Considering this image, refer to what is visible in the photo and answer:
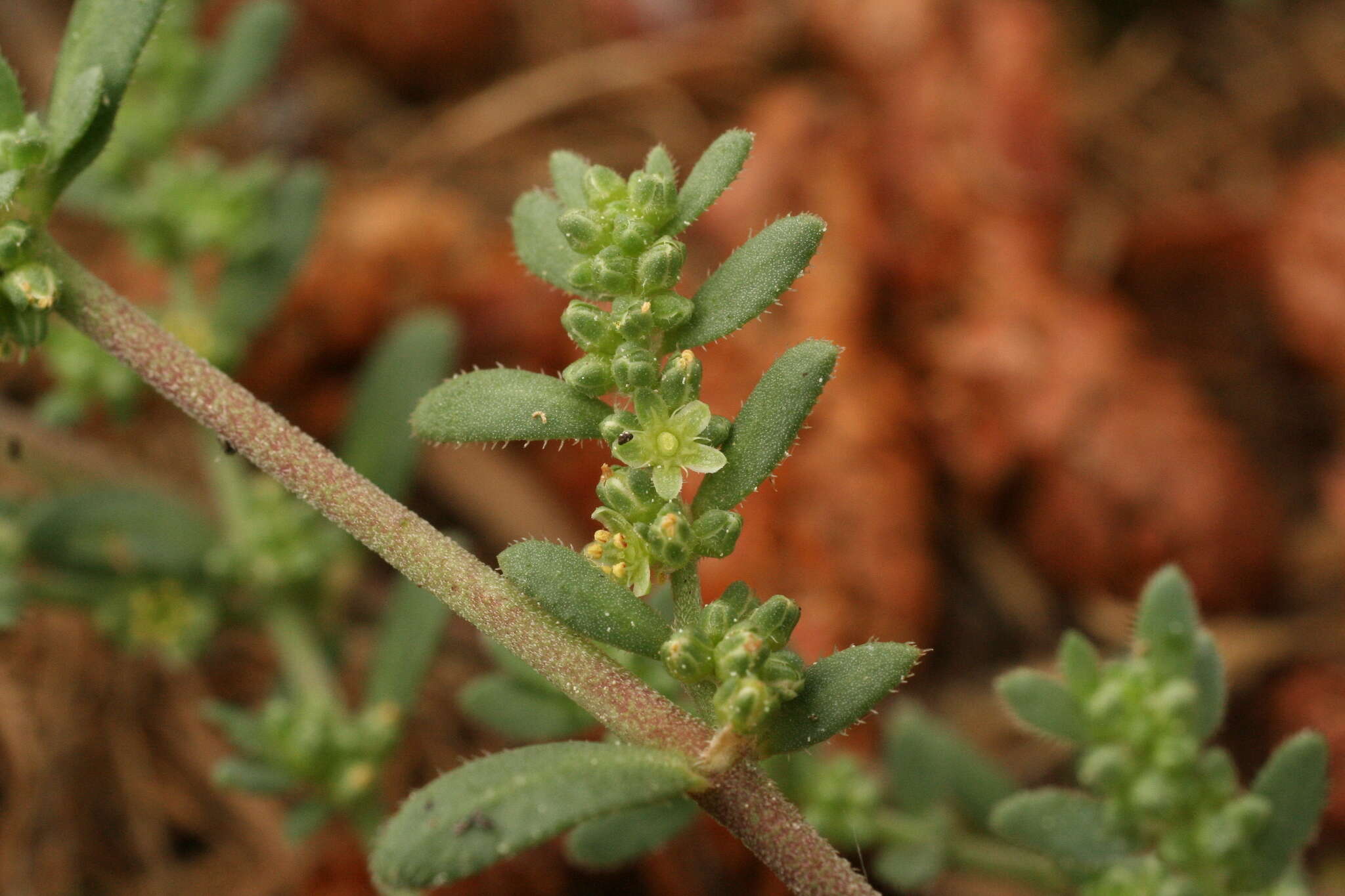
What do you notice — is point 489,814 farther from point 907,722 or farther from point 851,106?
point 851,106

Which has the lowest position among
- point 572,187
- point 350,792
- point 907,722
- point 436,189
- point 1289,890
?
point 1289,890

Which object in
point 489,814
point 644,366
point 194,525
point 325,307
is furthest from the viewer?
point 325,307

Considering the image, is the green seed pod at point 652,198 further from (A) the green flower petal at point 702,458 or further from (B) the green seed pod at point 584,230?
(A) the green flower petal at point 702,458

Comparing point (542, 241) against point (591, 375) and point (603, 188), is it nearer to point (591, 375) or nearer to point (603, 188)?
point (603, 188)

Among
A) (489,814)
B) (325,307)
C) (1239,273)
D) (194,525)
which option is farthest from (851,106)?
(489,814)

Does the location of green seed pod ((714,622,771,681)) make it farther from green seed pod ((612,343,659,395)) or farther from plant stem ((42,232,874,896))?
green seed pod ((612,343,659,395))

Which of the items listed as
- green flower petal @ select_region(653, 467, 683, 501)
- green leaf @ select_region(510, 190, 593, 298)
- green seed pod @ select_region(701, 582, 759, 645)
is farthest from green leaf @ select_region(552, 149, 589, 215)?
green seed pod @ select_region(701, 582, 759, 645)
